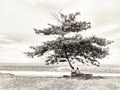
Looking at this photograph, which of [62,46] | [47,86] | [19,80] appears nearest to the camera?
[47,86]

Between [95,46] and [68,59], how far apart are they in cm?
422

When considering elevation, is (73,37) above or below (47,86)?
above

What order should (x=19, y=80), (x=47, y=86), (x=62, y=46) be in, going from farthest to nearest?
(x=62, y=46)
(x=19, y=80)
(x=47, y=86)

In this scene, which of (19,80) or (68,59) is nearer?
(19,80)

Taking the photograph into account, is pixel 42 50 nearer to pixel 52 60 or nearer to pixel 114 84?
pixel 52 60

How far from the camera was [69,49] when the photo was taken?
121 feet

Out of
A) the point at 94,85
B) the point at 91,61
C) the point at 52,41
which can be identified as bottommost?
the point at 94,85

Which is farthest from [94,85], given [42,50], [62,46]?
[42,50]

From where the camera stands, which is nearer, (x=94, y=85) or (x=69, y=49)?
(x=94, y=85)

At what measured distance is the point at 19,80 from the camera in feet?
106

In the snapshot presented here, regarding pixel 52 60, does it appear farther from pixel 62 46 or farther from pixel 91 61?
pixel 91 61

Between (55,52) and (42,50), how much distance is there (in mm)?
1881

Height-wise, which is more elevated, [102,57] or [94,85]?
[102,57]

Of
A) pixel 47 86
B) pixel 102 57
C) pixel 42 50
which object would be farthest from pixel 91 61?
pixel 47 86
